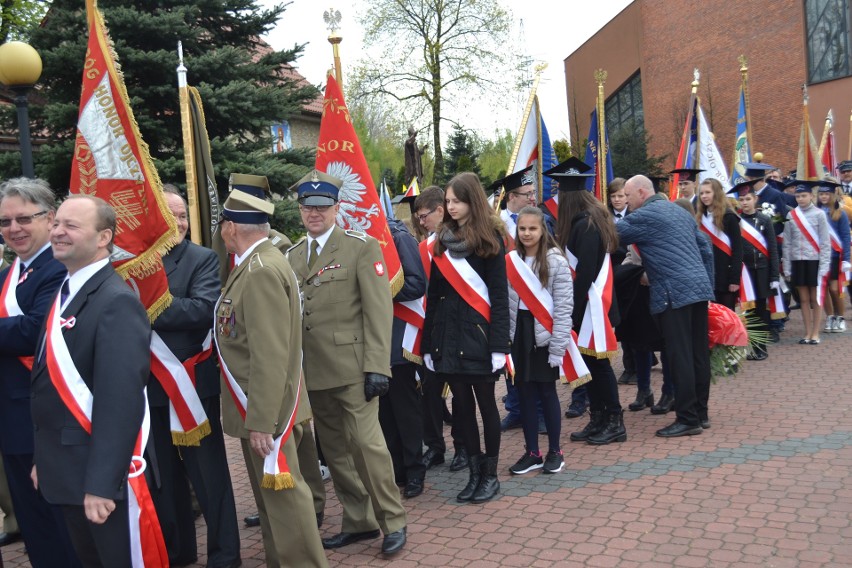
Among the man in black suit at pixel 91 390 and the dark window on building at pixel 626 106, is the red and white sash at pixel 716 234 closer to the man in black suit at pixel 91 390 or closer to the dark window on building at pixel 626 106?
the man in black suit at pixel 91 390

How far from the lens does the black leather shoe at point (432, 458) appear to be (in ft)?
20.9

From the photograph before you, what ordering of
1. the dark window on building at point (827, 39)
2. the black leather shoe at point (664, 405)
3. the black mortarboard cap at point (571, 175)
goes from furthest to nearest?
1. the dark window on building at point (827, 39)
2. the black leather shoe at point (664, 405)
3. the black mortarboard cap at point (571, 175)

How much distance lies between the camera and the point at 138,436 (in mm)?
3309

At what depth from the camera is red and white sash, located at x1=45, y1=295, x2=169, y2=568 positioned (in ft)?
10.5

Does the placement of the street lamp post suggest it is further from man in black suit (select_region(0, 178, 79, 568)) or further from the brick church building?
the brick church building

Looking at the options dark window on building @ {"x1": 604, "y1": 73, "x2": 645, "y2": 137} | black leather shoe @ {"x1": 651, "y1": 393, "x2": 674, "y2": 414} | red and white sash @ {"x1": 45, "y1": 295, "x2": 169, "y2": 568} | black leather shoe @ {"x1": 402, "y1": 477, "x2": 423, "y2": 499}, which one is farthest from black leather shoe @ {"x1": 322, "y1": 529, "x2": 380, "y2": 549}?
dark window on building @ {"x1": 604, "y1": 73, "x2": 645, "y2": 137}

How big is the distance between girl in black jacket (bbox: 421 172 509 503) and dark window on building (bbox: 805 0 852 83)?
29932mm

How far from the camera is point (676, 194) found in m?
11.6

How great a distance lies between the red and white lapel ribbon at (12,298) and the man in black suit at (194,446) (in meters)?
0.68

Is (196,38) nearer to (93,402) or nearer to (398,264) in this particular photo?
(398,264)

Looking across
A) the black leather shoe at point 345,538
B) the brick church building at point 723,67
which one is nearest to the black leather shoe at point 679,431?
the black leather shoe at point 345,538

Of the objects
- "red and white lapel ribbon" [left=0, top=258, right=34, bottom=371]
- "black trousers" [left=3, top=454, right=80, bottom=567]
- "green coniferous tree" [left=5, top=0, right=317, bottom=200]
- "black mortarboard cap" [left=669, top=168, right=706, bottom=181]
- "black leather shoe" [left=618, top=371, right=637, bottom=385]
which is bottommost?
"black leather shoe" [left=618, top=371, right=637, bottom=385]

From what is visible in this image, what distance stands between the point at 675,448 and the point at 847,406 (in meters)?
2.07

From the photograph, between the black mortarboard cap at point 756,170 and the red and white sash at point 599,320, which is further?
the black mortarboard cap at point 756,170
